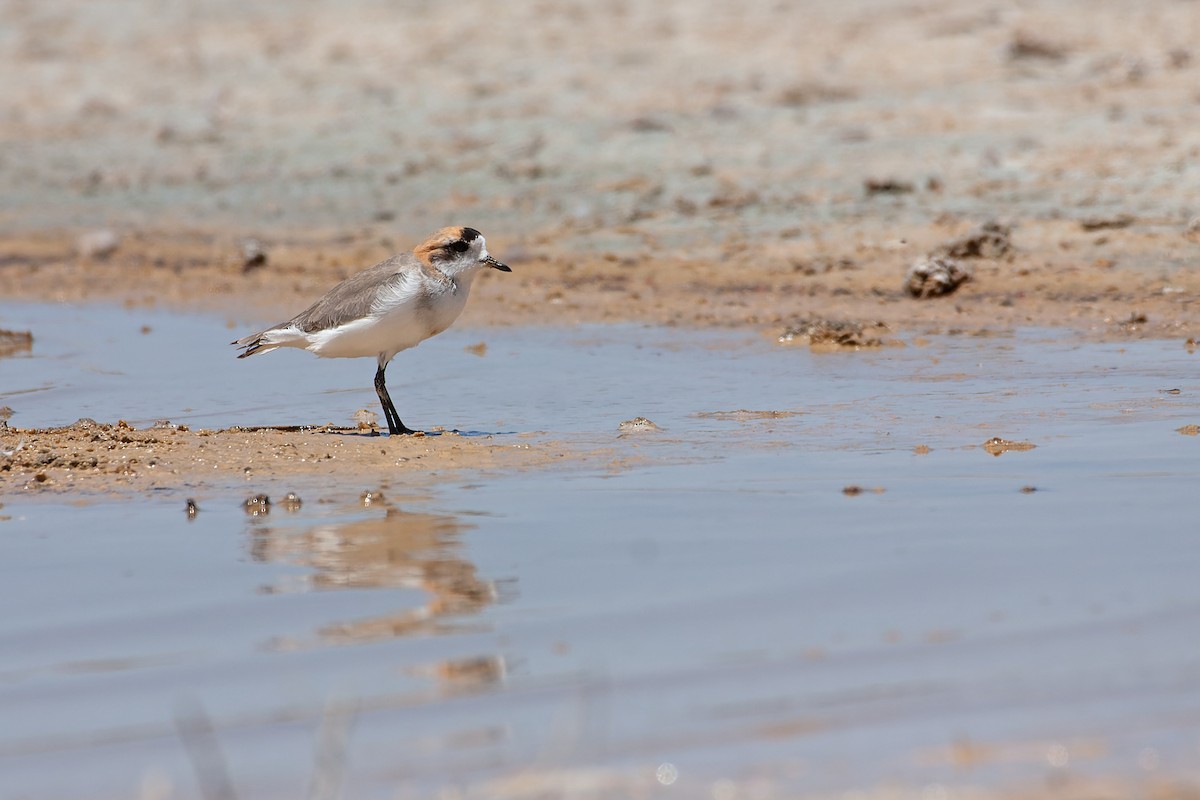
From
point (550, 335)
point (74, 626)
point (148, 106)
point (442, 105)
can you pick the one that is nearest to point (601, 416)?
point (550, 335)

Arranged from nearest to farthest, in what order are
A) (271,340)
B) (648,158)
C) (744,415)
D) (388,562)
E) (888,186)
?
Answer: 1. (388,562)
2. (744,415)
3. (271,340)
4. (888,186)
5. (648,158)

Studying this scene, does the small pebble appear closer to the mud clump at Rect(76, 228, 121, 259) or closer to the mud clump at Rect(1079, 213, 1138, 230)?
the mud clump at Rect(1079, 213, 1138, 230)

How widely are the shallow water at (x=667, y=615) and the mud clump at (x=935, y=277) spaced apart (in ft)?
9.08

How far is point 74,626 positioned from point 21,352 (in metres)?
6.69

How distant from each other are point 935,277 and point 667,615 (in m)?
6.94

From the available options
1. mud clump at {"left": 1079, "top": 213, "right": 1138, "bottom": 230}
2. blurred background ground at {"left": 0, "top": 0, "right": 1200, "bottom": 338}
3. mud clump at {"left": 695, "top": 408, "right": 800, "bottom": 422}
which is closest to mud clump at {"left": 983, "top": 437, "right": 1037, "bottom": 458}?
mud clump at {"left": 695, "top": 408, "right": 800, "bottom": 422}

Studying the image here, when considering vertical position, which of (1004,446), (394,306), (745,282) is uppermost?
(745,282)

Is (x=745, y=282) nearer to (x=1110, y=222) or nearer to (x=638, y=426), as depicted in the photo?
(x=1110, y=222)

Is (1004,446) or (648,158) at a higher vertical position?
(648,158)

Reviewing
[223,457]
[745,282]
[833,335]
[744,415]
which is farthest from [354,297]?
[745,282]

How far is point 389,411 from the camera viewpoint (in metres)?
8.95

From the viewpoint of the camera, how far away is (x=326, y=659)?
16.6ft

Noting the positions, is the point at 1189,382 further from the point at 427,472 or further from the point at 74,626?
the point at 74,626

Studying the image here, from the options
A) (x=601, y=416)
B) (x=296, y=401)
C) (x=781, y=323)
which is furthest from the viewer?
(x=781, y=323)
